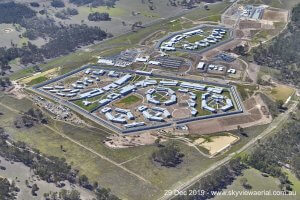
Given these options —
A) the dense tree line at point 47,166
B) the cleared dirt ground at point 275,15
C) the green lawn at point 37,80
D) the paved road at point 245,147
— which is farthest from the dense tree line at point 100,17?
the paved road at point 245,147

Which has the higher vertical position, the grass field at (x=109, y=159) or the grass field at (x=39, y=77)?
the grass field at (x=39, y=77)

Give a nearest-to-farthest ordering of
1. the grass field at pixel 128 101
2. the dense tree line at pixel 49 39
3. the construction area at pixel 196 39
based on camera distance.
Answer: the grass field at pixel 128 101, the construction area at pixel 196 39, the dense tree line at pixel 49 39

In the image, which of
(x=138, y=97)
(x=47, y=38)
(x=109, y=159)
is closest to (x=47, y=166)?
(x=109, y=159)

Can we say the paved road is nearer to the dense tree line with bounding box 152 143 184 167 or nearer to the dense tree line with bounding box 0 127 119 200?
the dense tree line with bounding box 152 143 184 167

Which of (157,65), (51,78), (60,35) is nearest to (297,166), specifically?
(157,65)

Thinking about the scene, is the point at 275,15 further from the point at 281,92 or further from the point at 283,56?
the point at 281,92

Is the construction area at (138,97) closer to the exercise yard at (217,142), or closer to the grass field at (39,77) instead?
the grass field at (39,77)
